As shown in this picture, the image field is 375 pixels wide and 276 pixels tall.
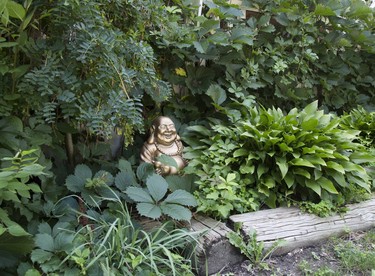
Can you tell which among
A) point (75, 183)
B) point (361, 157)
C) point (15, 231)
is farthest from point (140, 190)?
point (361, 157)

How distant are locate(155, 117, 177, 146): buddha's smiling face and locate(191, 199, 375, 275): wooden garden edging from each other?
0.65 metres

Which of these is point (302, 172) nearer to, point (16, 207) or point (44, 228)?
point (44, 228)

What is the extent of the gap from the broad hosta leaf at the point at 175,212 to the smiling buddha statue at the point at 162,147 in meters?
0.58

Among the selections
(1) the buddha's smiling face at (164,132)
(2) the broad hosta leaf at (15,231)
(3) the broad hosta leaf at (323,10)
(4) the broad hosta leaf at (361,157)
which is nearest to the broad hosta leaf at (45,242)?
(2) the broad hosta leaf at (15,231)

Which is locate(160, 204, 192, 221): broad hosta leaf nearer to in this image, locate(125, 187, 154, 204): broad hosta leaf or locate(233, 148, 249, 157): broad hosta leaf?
locate(125, 187, 154, 204): broad hosta leaf

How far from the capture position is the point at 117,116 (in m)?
2.31

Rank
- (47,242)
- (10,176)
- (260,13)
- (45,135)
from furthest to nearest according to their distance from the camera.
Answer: (260,13) → (45,135) → (47,242) → (10,176)

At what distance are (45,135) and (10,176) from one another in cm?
85

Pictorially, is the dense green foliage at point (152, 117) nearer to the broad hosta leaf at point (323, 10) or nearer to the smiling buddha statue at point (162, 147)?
the broad hosta leaf at point (323, 10)

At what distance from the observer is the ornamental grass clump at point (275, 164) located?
2861 millimetres

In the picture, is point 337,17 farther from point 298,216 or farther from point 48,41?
point 48,41

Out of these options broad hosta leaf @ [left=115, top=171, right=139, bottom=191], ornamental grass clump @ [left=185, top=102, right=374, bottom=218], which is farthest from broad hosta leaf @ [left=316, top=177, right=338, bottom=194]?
broad hosta leaf @ [left=115, top=171, right=139, bottom=191]

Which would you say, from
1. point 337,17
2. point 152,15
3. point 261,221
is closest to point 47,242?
point 261,221

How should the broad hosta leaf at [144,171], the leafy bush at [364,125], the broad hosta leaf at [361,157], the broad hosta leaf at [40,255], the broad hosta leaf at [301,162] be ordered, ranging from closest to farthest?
the broad hosta leaf at [40,255] < the broad hosta leaf at [144,171] < the broad hosta leaf at [301,162] < the broad hosta leaf at [361,157] < the leafy bush at [364,125]
